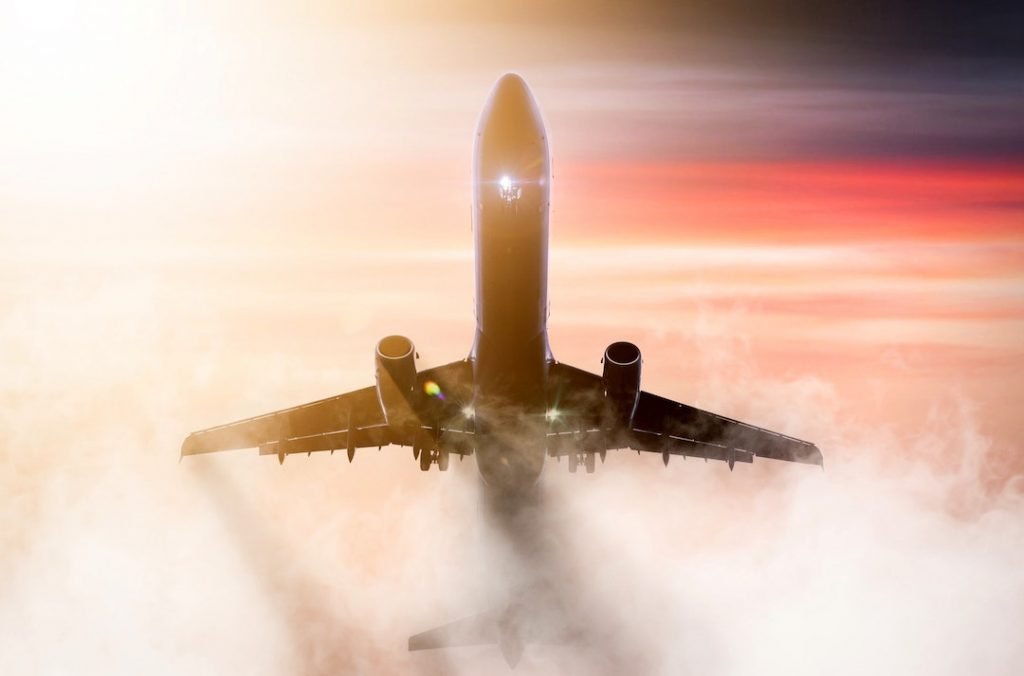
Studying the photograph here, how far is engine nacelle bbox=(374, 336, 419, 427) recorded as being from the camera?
21766 millimetres

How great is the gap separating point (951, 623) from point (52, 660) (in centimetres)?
5079

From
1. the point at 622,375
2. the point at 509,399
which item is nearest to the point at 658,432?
the point at 622,375

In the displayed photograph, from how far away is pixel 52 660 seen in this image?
4497 centimetres

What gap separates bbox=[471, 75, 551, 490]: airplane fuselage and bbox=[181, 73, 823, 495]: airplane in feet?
0.10

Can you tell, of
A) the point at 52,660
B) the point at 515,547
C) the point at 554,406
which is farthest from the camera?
the point at 52,660

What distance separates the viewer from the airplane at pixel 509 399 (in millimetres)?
20562

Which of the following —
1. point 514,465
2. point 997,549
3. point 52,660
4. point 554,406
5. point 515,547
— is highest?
point 554,406

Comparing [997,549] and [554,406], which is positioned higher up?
[554,406]

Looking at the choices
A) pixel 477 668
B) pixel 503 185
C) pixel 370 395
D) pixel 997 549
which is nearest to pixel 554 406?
pixel 370 395

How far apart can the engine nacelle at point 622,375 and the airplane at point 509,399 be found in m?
0.03

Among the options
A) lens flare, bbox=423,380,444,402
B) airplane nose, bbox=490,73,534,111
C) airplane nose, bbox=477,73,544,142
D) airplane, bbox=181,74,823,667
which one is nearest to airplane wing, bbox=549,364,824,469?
airplane, bbox=181,74,823,667

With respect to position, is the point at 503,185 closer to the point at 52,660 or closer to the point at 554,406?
the point at 554,406

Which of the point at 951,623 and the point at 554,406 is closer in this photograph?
the point at 554,406

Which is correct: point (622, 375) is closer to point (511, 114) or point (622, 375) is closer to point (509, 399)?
point (509, 399)
